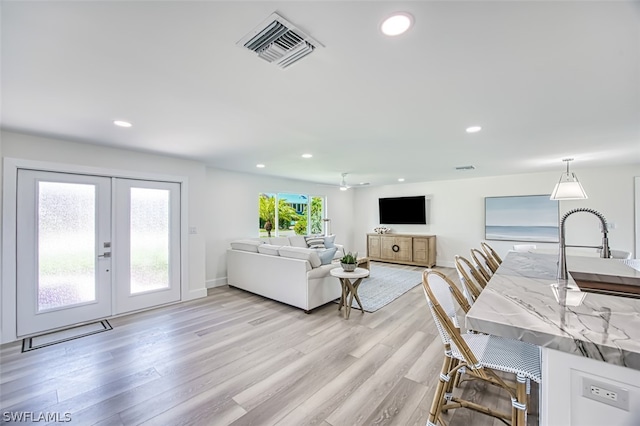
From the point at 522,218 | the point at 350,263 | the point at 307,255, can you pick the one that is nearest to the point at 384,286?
the point at 350,263

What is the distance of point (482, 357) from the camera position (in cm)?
150

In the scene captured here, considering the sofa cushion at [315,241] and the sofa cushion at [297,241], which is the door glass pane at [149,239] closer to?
the sofa cushion at [297,241]

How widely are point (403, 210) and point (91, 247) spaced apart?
7191 millimetres

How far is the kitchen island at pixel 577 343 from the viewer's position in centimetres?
85

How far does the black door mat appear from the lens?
9.66 feet

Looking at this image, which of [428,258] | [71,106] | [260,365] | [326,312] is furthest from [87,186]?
[428,258]

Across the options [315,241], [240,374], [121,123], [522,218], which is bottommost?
[240,374]

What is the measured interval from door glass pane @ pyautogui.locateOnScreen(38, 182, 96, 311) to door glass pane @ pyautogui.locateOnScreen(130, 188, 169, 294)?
48 cm

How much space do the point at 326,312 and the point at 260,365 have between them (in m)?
1.55

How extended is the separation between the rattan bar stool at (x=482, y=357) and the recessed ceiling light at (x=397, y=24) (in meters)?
1.37

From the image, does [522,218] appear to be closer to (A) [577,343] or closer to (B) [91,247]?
(A) [577,343]

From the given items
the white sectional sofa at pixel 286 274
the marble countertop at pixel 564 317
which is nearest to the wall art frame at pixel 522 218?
the white sectional sofa at pixel 286 274

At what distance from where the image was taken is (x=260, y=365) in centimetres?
255

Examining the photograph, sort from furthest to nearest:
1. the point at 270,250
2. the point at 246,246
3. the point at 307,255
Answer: the point at 246,246
the point at 270,250
the point at 307,255
